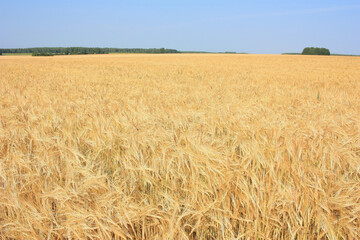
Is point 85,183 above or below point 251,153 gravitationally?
below

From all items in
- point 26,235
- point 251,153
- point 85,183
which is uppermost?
point 251,153

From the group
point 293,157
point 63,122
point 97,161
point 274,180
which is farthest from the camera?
point 63,122

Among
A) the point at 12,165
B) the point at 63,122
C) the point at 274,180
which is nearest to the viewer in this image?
the point at 274,180

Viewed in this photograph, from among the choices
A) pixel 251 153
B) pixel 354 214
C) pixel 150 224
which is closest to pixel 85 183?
pixel 150 224

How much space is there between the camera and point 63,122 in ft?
9.05

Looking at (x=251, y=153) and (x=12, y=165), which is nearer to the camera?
(x=251, y=153)

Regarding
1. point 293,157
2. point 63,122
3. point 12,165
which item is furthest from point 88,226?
point 63,122

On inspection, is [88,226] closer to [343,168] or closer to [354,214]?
[354,214]

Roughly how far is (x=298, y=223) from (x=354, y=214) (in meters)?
0.27

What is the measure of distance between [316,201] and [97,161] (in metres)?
1.53

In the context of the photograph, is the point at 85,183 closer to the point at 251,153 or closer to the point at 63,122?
the point at 251,153

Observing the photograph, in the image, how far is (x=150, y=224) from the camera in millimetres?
1201

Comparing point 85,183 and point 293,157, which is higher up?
point 293,157

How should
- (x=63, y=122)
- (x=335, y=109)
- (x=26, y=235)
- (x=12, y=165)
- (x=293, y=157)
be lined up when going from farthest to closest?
(x=335, y=109) → (x=63, y=122) → (x=12, y=165) → (x=293, y=157) → (x=26, y=235)
